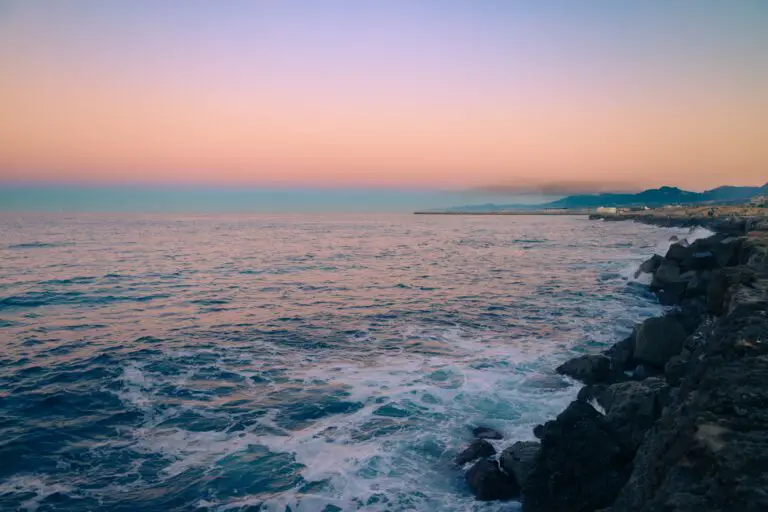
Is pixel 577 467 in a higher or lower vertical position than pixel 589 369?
higher

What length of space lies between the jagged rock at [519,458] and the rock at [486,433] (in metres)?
1.53

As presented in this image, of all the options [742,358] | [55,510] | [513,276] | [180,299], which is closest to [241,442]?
[55,510]

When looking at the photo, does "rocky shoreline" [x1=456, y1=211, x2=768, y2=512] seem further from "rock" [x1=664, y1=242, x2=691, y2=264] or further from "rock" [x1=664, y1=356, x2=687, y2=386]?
"rock" [x1=664, y1=242, x2=691, y2=264]

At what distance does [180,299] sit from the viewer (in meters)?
29.8

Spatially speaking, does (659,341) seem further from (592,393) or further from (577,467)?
(577,467)

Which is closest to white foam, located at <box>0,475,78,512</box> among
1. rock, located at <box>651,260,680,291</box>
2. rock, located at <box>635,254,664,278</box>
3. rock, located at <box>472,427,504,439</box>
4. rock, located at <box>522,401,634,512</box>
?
rock, located at <box>472,427,504,439</box>

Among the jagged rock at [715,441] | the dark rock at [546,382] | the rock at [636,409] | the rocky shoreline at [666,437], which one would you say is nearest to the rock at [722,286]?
the rocky shoreline at [666,437]

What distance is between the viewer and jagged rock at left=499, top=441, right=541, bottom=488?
9648mm

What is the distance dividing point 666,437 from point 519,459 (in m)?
4.13

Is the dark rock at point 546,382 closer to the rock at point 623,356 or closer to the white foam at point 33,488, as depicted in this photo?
the rock at point 623,356

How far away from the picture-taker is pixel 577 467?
852cm

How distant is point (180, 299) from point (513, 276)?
28.1 meters

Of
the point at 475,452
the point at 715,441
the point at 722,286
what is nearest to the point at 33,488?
the point at 475,452

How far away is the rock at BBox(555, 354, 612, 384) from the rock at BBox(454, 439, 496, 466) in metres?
6.18
